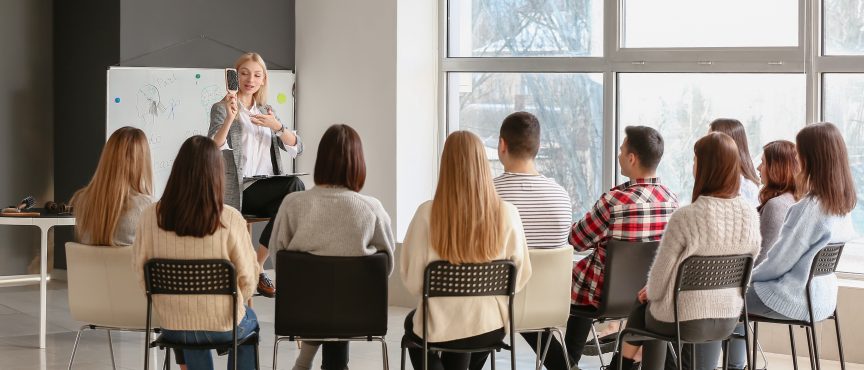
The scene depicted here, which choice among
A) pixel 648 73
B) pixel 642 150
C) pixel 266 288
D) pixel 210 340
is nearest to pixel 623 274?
pixel 642 150

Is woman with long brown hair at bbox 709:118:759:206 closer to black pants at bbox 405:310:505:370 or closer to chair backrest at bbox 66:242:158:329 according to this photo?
black pants at bbox 405:310:505:370

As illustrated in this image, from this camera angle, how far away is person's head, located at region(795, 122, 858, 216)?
4438mm

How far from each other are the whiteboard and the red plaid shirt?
356cm

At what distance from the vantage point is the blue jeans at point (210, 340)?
401cm

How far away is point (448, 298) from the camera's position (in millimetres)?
3900

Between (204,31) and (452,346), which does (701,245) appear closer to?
(452,346)

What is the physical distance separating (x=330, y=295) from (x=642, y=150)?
4.82 ft

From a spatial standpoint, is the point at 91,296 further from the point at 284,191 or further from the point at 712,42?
the point at 712,42

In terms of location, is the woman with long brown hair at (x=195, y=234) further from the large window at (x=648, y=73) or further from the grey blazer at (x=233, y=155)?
the large window at (x=648, y=73)

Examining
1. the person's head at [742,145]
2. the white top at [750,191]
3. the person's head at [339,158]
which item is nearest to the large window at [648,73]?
the person's head at [742,145]

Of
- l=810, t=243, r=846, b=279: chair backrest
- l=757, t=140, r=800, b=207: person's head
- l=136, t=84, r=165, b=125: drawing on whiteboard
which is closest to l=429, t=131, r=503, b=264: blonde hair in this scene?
l=810, t=243, r=846, b=279: chair backrest

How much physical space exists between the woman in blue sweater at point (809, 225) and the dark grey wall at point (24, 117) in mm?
5961

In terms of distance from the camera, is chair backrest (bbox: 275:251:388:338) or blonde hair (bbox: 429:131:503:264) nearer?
blonde hair (bbox: 429:131:503:264)

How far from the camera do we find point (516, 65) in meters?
7.68
